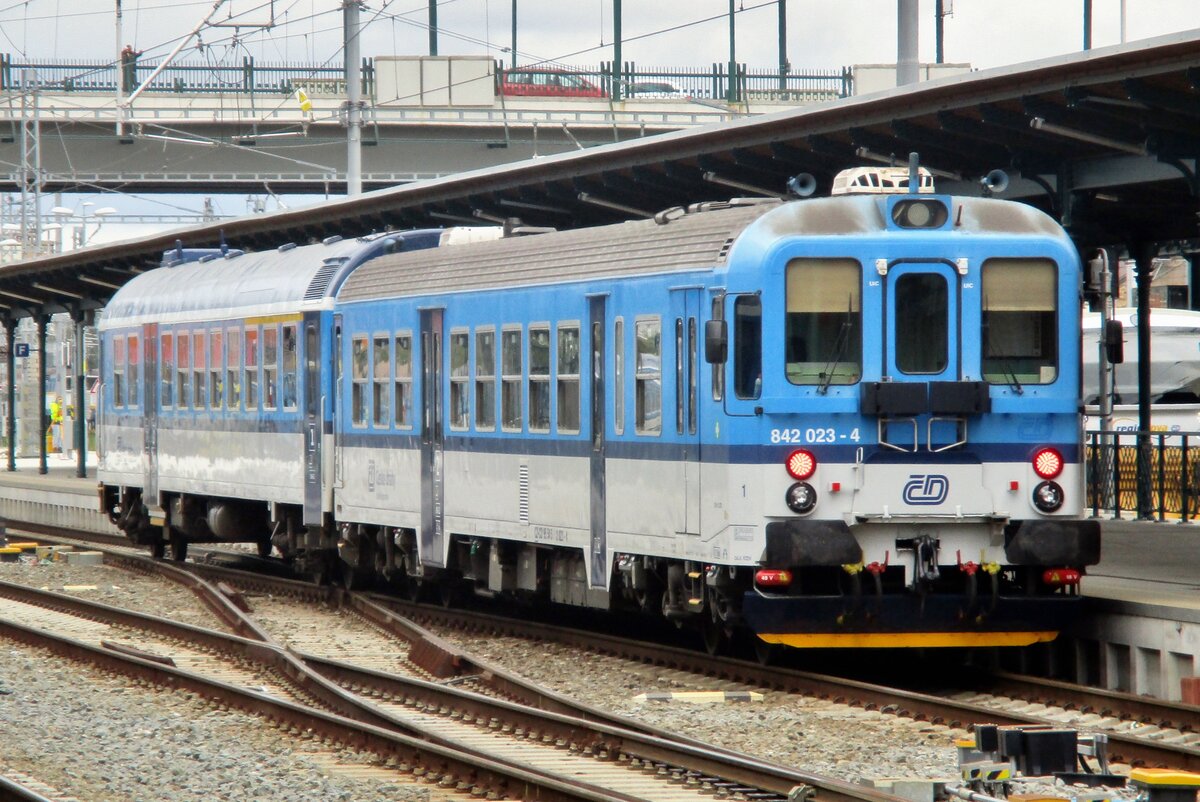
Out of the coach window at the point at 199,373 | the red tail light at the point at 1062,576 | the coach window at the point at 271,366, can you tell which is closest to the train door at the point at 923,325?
the red tail light at the point at 1062,576

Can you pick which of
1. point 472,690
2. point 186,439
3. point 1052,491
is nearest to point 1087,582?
point 1052,491

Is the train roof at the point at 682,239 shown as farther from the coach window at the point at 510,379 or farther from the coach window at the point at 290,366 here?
the coach window at the point at 290,366

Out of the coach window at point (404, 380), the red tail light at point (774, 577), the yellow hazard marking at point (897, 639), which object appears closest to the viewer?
the red tail light at point (774, 577)

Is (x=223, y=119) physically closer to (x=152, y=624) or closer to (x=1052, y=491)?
(x=152, y=624)

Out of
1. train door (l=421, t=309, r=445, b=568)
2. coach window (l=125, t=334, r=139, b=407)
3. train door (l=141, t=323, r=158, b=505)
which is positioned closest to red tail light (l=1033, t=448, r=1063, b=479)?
train door (l=421, t=309, r=445, b=568)

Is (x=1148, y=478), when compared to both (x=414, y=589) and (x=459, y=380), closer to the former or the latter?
(x=414, y=589)

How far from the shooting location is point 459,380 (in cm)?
1672

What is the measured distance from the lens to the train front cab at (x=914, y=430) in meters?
12.6

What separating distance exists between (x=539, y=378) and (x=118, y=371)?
11.2m

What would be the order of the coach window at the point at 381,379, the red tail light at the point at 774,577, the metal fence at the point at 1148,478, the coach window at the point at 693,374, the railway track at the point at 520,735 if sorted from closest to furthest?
the railway track at the point at 520,735 → the red tail light at the point at 774,577 → the coach window at the point at 693,374 → the coach window at the point at 381,379 → the metal fence at the point at 1148,478

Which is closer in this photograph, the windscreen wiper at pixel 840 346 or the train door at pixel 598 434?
the windscreen wiper at pixel 840 346

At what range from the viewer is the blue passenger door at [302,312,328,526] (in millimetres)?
19375

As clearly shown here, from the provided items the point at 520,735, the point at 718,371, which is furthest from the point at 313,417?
the point at 520,735

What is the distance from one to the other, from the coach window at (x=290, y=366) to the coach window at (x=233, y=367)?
1.27 m
